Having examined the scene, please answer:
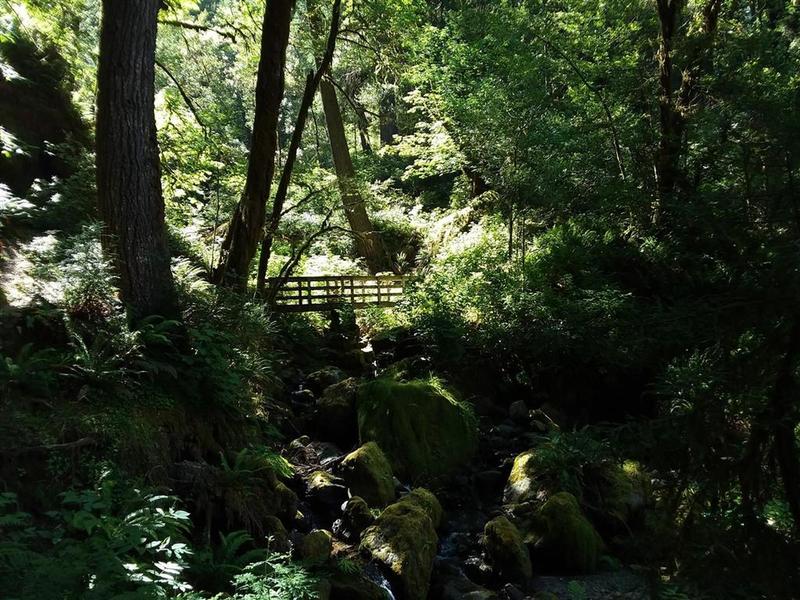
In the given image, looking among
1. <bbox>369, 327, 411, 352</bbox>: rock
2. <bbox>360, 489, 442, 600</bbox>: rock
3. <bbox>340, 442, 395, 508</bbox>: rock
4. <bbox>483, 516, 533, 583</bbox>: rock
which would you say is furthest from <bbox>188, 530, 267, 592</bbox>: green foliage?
<bbox>369, 327, 411, 352</bbox>: rock

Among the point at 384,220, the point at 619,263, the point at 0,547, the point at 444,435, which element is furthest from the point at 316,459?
the point at 384,220

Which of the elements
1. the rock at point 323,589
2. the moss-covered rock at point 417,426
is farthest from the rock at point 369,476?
the rock at point 323,589

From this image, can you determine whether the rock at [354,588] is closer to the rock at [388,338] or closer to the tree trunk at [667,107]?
the rock at [388,338]

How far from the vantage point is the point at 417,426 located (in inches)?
322

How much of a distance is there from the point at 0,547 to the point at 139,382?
7.77ft

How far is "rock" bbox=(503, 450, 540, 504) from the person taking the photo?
285 inches

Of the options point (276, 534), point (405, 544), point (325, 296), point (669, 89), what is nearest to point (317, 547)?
point (276, 534)

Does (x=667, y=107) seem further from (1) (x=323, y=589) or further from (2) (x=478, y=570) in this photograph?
(1) (x=323, y=589)

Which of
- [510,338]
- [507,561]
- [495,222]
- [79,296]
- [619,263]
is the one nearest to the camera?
[79,296]

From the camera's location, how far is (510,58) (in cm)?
1362

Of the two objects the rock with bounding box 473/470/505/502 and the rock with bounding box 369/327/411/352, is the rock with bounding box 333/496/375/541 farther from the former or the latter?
the rock with bounding box 369/327/411/352

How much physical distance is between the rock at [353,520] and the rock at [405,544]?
0.82 feet

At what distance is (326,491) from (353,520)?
0.63m

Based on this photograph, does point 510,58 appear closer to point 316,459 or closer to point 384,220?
point 384,220
